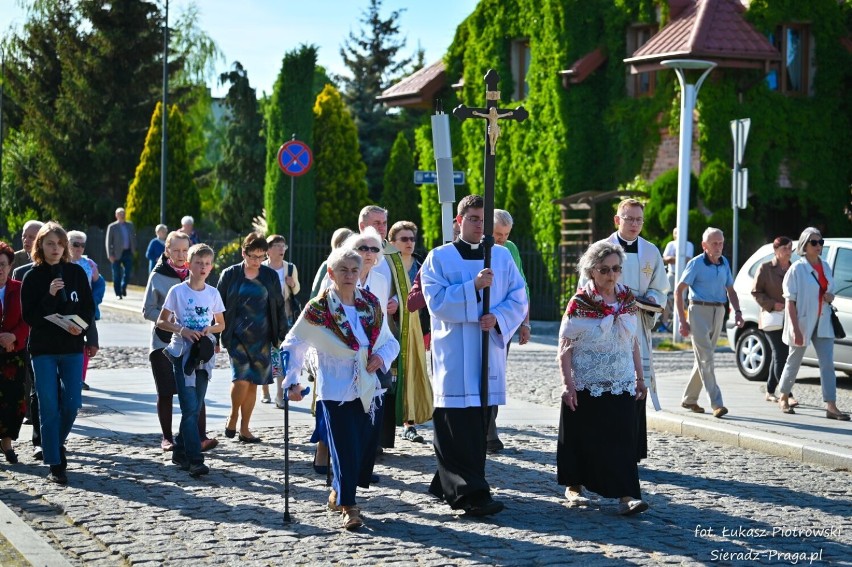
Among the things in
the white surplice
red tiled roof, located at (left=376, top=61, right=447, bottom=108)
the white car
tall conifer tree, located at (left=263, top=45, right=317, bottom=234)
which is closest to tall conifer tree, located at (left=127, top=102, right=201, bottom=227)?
tall conifer tree, located at (left=263, top=45, right=317, bottom=234)

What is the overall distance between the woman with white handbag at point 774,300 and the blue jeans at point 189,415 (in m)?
6.47

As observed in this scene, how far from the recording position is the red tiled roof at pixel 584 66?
29609mm

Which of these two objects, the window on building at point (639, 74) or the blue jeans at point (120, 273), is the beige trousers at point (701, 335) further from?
the blue jeans at point (120, 273)

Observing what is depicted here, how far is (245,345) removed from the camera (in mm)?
10703

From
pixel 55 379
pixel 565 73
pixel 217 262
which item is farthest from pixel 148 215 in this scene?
pixel 55 379

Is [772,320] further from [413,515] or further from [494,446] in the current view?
[413,515]

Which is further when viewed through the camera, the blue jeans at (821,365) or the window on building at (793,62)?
the window on building at (793,62)

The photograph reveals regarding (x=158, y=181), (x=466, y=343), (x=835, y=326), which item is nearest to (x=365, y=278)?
(x=466, y=343)

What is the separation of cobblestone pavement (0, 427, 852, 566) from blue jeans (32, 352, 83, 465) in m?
0.28

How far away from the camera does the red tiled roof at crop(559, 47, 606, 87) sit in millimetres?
29609

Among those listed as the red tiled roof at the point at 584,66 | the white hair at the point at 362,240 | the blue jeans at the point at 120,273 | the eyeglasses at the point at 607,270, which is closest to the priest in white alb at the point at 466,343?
the eyeglasses at the point at 607,270

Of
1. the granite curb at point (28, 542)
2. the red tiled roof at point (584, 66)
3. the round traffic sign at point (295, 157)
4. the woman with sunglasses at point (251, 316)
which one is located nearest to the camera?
→ the granite curb at point (28, 542)

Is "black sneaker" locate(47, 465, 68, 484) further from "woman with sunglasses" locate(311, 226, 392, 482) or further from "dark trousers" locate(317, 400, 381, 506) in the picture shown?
"dark trousers" locate(317, 400, 381, 506)

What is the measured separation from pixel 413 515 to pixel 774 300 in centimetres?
709
